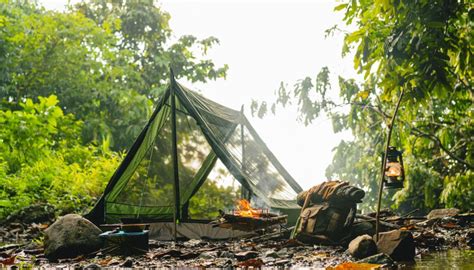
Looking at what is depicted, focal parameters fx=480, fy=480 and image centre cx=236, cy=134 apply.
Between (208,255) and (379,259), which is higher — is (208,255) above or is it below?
below

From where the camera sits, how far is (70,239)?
6270 millimetres

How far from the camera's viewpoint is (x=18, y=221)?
10.0 m

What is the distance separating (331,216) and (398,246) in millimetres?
1554

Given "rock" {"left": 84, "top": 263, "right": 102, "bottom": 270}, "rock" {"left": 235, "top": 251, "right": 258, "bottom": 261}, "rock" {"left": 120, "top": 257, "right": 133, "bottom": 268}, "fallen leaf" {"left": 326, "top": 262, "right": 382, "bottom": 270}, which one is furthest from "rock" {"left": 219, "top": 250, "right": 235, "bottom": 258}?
"fallen leaf" {"left": 326, "top": 262, "right": 382, "bottom": 270}

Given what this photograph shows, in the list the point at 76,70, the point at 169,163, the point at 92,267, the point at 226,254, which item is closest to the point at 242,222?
the point at 226,254

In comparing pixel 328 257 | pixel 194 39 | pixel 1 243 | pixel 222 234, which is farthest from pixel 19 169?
pixel 194 39

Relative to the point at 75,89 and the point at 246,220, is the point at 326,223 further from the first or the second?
the point at 75,89

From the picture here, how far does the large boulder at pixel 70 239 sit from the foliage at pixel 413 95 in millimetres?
4129

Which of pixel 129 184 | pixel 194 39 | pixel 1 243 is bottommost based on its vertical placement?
pixel 1 243

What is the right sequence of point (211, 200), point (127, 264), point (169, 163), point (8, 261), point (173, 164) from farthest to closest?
1. point (211, 200)
2. point (169, 163)
3. point (173, 164)
4. point (8, 261)
5. point (127, 264)

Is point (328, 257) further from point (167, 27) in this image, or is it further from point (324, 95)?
point (167, 27)

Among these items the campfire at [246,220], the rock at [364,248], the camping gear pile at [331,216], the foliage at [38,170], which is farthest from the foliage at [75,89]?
the rock at [364,248]

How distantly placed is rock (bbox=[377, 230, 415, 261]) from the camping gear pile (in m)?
1.22

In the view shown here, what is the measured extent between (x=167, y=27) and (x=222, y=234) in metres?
15.6
